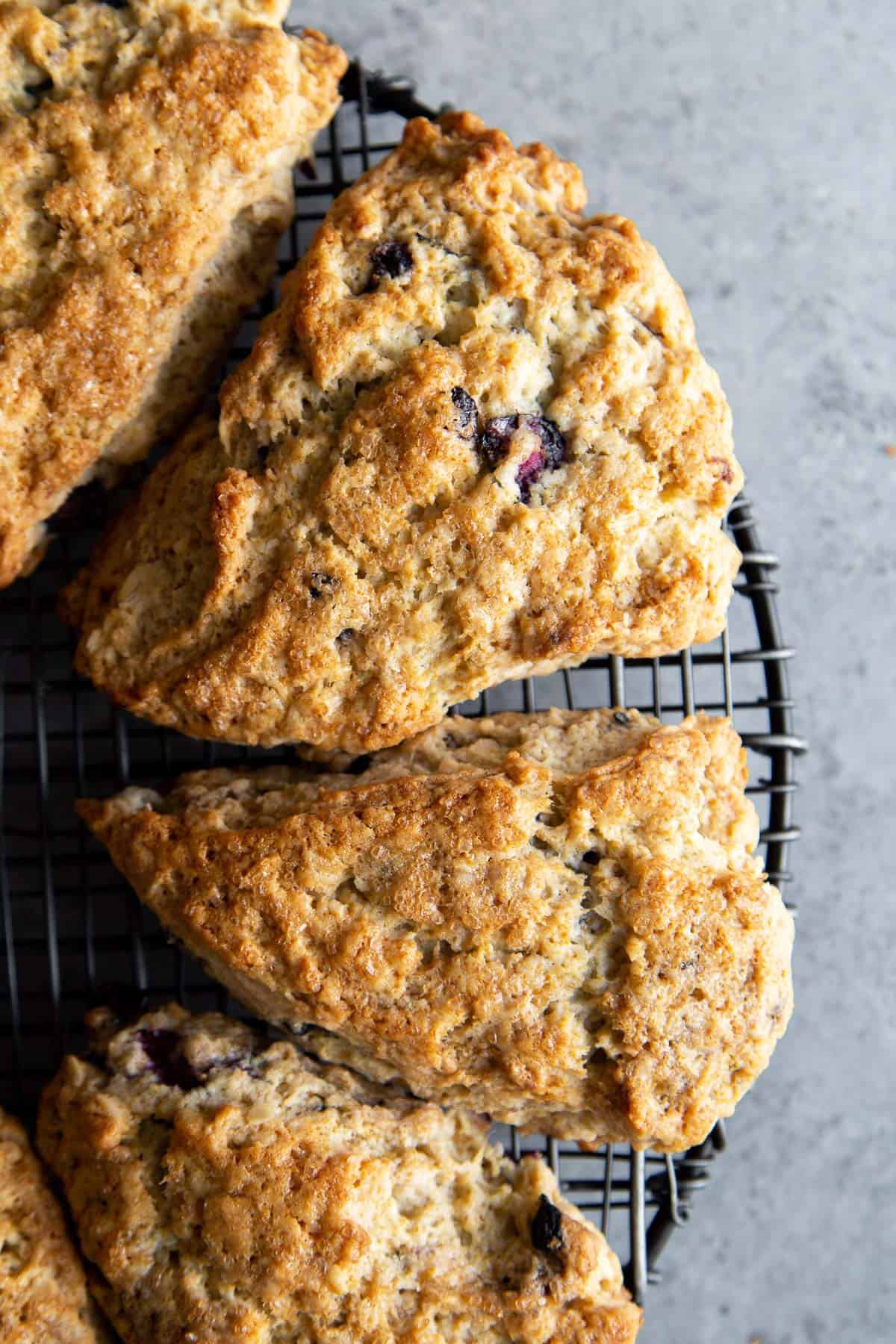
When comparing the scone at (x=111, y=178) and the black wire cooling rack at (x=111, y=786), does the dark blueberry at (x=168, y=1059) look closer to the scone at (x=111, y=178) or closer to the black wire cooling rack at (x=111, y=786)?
the black wire cooling rack at (x=111, y=786)

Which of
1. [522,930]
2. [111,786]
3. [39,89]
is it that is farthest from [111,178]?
[522,930]

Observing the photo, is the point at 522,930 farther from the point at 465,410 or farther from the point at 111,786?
the point at 111,786

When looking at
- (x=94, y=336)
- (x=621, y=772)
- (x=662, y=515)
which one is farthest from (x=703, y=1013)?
(x=94, y=336)

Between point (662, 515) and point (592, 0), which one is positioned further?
point (592, 0)

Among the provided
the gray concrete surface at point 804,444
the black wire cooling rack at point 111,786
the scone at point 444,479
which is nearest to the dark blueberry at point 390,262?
the scone at point 444,479

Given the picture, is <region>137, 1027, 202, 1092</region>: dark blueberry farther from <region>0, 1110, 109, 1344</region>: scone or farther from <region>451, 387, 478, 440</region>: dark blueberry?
<region>451, 387, 478, 440</region>: dark blueberry

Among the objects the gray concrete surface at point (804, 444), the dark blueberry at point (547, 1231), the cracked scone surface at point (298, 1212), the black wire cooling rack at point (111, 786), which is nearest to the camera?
the cracked scone surface at point (298, 1212)

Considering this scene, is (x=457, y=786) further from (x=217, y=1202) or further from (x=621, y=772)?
(x=217, y=1202)
